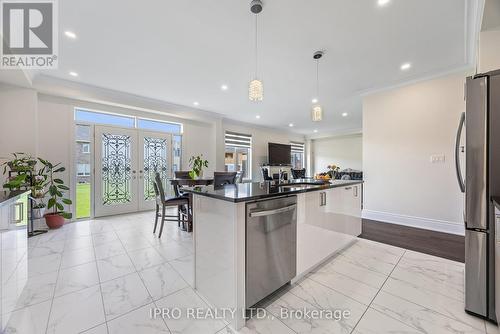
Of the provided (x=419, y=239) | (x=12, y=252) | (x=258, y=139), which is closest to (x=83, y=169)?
(x=12, y=252)

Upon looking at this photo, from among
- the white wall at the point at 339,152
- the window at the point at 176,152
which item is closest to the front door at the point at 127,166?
the window at the point at 176,152

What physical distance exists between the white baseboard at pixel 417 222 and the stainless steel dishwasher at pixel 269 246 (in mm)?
3163

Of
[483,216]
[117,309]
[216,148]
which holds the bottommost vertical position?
[117,309]

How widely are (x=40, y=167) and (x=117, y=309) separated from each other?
3.73 meters

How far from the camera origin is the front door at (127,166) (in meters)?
4.40

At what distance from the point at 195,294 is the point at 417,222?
A: 399 cm

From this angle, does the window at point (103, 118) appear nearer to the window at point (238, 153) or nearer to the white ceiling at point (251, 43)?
the white ceiling at point (251, 43)

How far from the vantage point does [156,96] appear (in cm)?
452

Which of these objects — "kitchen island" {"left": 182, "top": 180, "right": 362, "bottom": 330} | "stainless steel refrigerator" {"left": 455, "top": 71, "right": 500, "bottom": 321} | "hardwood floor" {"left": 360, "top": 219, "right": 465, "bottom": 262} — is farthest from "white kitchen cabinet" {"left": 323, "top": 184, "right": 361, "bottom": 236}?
"stainless steel refrigerator" {"left": 455, "top": 71, "right": 500, "bottom": 321}

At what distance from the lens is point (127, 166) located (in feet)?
15.6

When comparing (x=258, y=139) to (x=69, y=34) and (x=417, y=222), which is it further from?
(x=69, y=34)

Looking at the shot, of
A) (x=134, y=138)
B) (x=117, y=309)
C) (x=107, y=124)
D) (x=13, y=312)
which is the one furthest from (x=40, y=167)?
(x=117, y=309)

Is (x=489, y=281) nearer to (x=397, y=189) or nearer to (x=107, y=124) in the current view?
(x=397, y=189)

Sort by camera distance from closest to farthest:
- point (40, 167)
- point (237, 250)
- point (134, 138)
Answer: point (237, 250) < point (40, 167) < point (134, 138)
